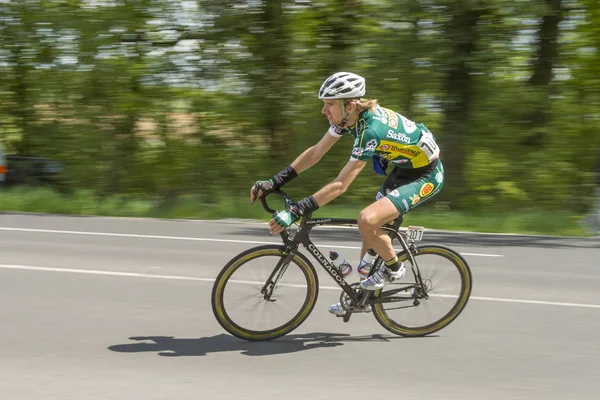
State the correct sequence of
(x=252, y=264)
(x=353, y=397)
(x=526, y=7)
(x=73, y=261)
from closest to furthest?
(x=353, y=397) → (x=252, y=264) → (x=73, y=261) → (x=526, y=7)

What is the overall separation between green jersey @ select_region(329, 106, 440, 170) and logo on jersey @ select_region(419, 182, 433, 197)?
0.14 metres

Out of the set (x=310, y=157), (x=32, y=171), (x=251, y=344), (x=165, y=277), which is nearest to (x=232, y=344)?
(x=251, y=344)

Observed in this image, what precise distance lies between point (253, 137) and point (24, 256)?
8274 millimetres

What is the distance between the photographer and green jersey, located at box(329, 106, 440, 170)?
19.0ft

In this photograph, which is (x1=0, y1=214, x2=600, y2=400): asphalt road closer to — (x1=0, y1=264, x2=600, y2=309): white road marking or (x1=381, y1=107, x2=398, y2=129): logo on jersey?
(x1=0, y1=264, x2=600, y2=309): white road marking

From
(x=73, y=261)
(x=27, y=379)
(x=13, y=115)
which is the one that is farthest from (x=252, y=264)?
(x=13, y=115)

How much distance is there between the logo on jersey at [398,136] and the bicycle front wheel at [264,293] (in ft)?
3.33

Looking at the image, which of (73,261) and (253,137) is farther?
(253,137)

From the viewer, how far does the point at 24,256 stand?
9.84 m

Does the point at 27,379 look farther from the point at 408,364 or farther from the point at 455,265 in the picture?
the point at 455,265

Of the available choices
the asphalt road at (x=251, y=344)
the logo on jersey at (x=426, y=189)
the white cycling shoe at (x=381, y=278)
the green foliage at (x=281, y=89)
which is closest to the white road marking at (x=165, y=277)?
the asphalt road at (x=251, y=344)

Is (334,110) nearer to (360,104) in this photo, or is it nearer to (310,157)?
(360,104)

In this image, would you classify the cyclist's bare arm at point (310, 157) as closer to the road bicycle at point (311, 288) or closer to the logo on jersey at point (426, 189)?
the road bicycle at point (311, 288)

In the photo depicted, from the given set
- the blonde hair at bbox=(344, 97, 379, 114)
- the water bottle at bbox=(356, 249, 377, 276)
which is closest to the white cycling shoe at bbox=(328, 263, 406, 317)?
the water bottle at bbox=(356, 249, 377, 276)
